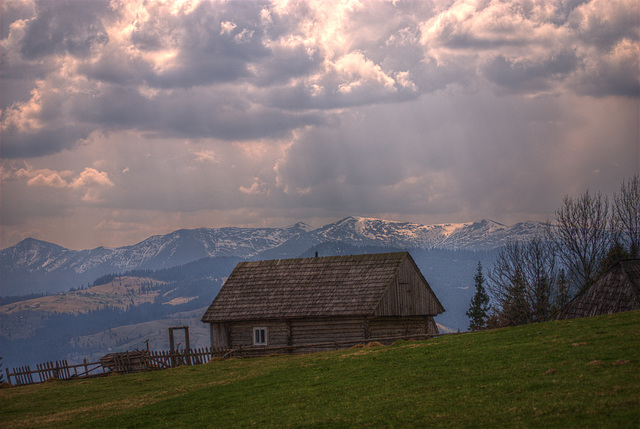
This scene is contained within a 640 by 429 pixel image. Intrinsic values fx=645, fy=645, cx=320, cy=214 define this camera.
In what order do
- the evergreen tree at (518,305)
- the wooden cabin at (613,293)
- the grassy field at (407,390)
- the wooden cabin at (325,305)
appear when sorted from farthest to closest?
1. the evergreen tree at (518,305)
2. the wooden cabin at (325,305)
3. the wooden cabin at (613,293)
4. the grassy field at (407,390)

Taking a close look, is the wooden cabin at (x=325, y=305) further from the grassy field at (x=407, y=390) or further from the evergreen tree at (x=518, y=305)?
the evergreen tree at (x=518, y=305)

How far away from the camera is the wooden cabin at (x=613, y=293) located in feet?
125

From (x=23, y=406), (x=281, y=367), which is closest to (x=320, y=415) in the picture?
(x=281, y=367)

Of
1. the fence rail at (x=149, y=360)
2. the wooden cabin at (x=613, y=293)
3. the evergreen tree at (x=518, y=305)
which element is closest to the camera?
the wooden cabin at (x=613, y=293)

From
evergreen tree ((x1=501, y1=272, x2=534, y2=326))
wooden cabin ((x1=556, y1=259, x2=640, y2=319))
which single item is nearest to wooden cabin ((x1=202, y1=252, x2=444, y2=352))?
wooden cabin ((x1=556, y1=259, x2=640, y2=319))

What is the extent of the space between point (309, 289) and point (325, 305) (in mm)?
2661

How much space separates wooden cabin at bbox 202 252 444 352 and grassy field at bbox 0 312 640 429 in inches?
414

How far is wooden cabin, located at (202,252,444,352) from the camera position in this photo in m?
49.0

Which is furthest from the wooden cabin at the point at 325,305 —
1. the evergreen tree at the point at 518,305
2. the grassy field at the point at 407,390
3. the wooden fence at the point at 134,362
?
the evergreen tree at the point at 518,305

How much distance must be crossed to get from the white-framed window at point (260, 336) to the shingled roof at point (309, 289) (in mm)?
1120

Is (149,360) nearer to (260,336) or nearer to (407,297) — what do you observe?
(260,336)

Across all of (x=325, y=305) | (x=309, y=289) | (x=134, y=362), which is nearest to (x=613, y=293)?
(x=325, y=305)

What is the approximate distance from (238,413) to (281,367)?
38.6 ft

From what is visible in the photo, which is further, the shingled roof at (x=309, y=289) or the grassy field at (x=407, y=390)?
the shingled roof at (x=309, y=289)
